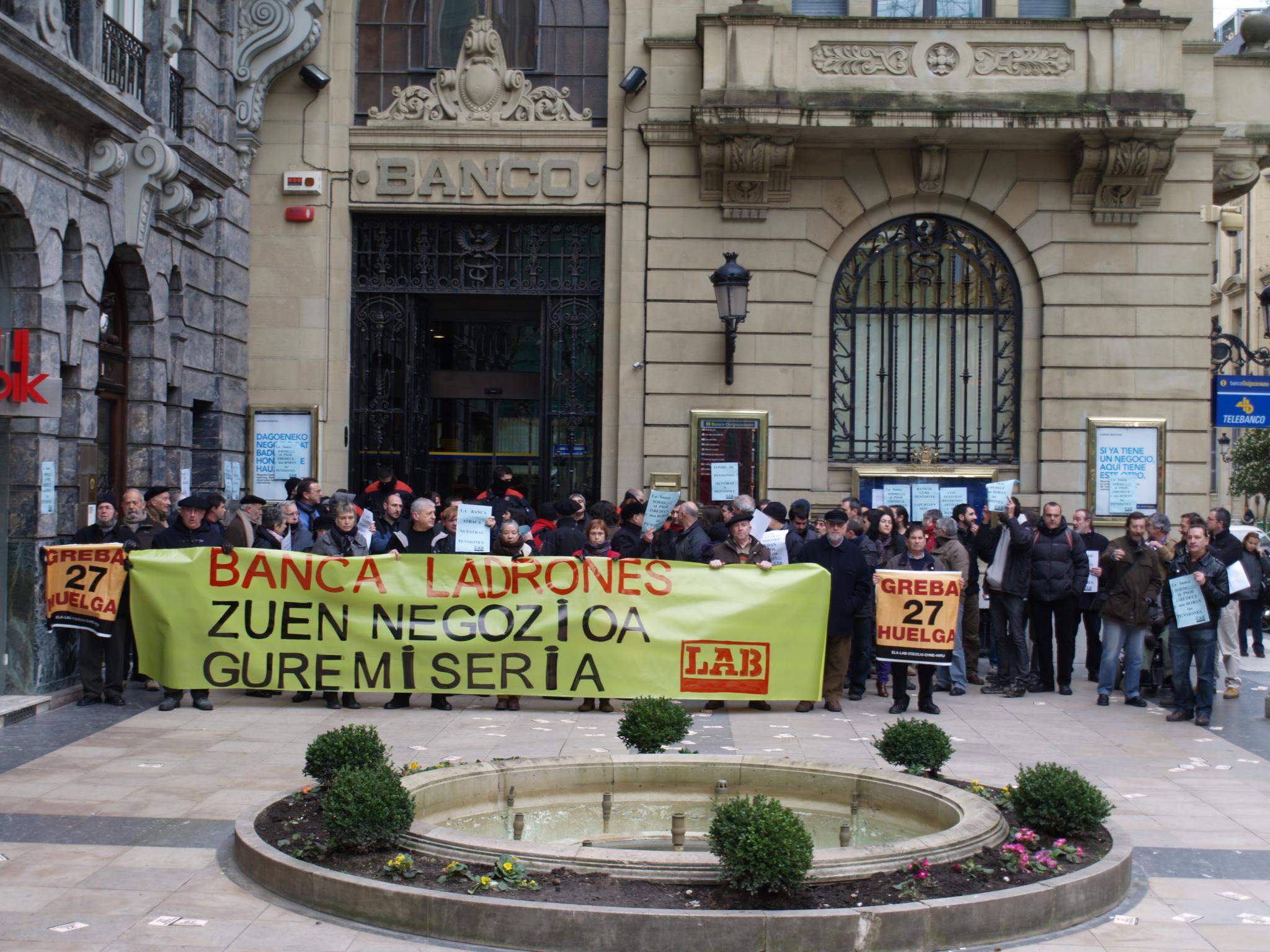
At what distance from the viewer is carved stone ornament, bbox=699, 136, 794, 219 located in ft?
59.9

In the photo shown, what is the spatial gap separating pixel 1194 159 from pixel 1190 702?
8.62 metres

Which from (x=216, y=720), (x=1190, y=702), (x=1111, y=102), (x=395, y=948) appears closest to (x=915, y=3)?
(x=1111, y=102)

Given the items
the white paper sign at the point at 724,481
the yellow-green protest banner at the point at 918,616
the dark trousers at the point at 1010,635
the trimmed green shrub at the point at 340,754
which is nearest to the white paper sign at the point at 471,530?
the yellow-green protest banner at the point at 918,616

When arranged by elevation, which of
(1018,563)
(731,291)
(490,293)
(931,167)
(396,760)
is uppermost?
(931,167)

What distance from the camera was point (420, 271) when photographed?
19578 mm

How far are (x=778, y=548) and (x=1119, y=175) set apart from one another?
306 inches

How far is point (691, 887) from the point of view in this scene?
6.72 m

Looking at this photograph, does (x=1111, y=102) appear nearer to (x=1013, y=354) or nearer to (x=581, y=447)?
(x=1013, y=354)

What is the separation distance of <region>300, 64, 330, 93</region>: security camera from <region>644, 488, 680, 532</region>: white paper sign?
25.7 ft

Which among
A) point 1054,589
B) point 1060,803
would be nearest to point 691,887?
point 1060,803

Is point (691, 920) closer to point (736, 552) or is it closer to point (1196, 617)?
point (736, 552)

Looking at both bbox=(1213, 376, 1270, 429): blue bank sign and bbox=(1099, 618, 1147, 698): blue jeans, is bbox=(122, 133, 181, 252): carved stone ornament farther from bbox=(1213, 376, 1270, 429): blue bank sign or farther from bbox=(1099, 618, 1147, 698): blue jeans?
bbox=(1213, 376, 1270, 429): blue bank sign

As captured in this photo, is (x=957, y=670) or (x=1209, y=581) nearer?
(x=1209, y=581)

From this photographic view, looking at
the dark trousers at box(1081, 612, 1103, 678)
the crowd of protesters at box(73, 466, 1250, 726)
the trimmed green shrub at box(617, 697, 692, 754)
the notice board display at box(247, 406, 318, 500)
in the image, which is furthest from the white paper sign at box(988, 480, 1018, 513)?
the notice board display at box(247, 406, 318, 500)
